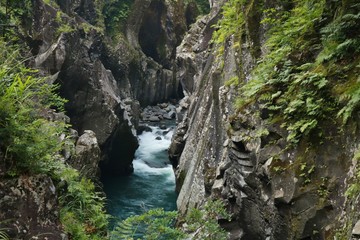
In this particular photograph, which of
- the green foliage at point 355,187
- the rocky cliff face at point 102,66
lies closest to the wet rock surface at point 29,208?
the green foliage at point 355,187

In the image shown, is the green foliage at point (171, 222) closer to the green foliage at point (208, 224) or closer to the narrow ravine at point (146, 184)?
the green foliage at point (208, 224)

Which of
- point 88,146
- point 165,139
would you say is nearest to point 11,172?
point 88,146

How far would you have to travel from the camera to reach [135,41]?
44.1m

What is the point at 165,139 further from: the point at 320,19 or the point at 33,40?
the point at 320,19

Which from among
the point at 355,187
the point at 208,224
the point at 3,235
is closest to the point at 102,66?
the point at 208,224

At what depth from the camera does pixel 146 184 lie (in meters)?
26.7

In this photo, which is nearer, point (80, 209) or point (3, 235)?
point (3, 235)

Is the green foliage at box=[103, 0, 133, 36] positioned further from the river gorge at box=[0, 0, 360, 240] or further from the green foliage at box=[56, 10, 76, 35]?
Answer: the river gorge at box=[0, 0, 360, 240]

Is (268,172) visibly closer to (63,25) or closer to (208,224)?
(208,224)

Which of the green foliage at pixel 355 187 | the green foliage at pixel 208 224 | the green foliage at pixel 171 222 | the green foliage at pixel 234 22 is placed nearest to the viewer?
the green foliage at pixel 355 187

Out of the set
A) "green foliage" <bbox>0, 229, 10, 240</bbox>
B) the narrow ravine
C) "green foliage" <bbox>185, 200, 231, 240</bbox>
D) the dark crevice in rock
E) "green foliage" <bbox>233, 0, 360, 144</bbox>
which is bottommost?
the narrow ravine

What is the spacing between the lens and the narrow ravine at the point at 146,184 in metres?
22.5

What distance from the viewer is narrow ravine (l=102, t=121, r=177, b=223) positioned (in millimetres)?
22547

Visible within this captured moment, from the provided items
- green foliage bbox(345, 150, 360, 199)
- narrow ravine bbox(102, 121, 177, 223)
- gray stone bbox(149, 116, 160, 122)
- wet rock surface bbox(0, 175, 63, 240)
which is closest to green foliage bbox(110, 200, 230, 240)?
wet rock surface bbox(0, 175, 63, 240)
